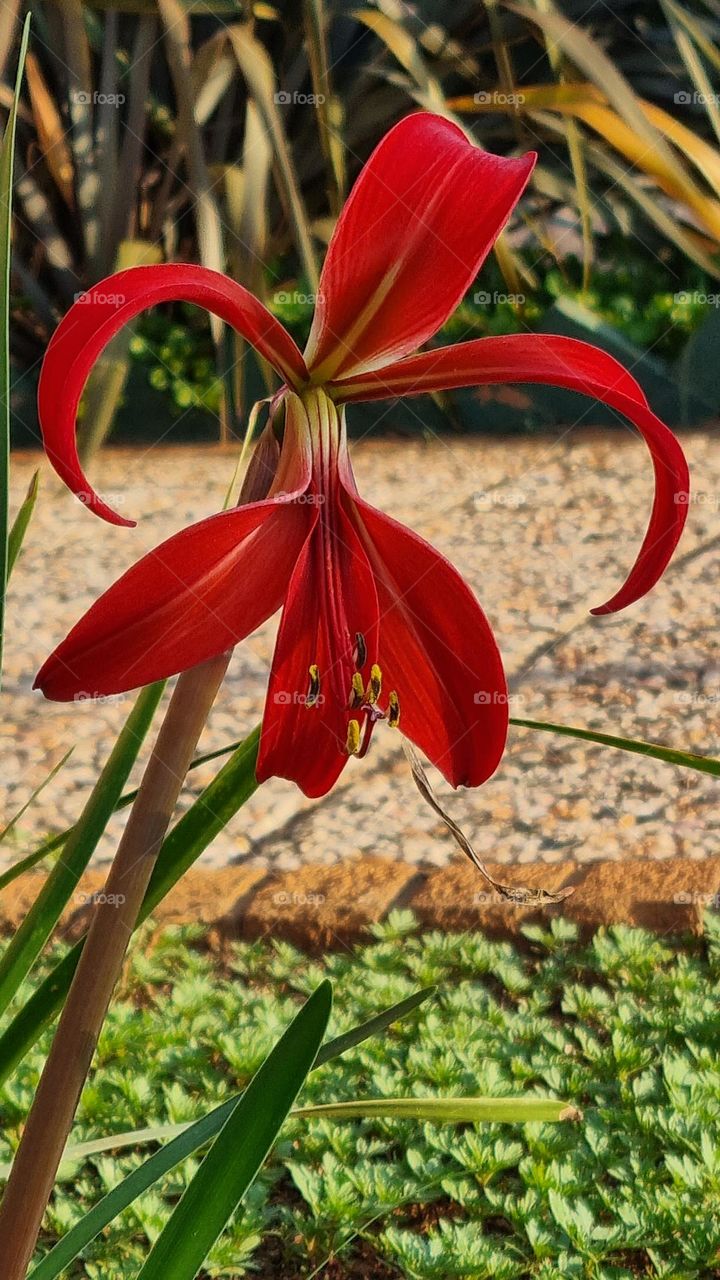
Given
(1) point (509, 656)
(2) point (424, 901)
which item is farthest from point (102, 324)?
(1) point (509, 656)

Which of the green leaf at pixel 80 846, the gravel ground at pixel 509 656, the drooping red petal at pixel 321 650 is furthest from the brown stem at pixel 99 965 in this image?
the gravel ground at pixel 509 656

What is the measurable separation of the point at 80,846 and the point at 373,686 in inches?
13.3

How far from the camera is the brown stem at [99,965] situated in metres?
0.64

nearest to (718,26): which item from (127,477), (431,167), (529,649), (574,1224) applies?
(127,477)

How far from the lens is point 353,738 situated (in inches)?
25.2

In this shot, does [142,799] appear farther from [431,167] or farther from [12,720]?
[12,720]

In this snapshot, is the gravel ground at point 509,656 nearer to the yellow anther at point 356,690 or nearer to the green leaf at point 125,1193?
the green leaf at point 125,1193

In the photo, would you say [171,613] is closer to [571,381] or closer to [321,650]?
[321,650]

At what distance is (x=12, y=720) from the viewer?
3.32m

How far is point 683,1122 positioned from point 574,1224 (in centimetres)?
27

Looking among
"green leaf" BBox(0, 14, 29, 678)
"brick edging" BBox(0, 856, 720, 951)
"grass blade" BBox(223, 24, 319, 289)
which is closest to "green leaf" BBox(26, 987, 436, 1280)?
"green leaf" BBox(0, 14, 29, 678)

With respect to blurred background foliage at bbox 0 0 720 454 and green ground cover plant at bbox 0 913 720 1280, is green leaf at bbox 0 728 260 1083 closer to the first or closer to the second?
green ground cover plant at bbox 0 913 720 1280

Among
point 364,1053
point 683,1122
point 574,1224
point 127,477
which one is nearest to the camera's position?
point 574,1224

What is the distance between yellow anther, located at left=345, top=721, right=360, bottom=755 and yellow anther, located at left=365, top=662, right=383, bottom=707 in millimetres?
14
